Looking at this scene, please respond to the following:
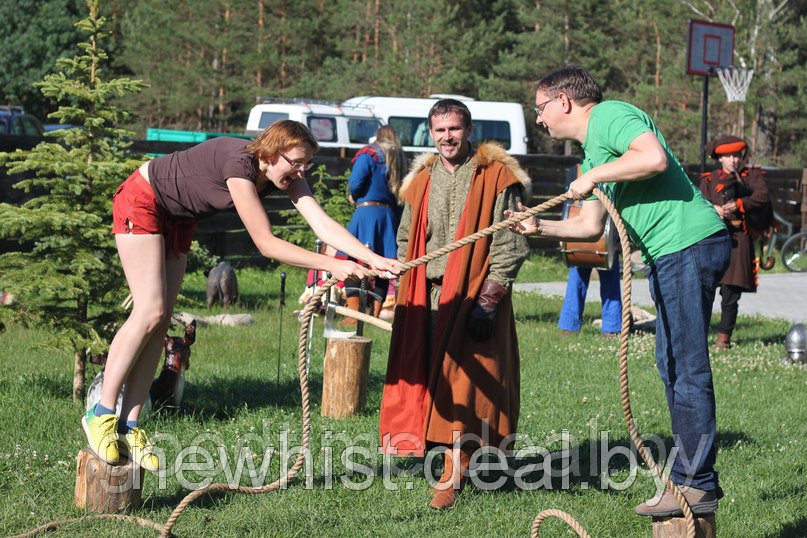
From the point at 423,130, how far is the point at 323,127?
217 cm

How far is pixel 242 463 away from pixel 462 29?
38.0 metres

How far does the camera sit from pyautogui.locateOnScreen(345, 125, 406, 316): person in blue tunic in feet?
36.0

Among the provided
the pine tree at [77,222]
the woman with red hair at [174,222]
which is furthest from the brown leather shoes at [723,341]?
the woman with red hair at [174,222]

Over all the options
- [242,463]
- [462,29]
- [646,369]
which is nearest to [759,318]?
[646,369]

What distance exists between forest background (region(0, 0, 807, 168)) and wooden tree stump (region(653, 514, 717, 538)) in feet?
106

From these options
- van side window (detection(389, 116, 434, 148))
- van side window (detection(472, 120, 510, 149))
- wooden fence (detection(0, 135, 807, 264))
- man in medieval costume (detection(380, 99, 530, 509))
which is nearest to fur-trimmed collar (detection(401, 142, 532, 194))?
man in medieval costume (detection(380, 99, 530, 509))

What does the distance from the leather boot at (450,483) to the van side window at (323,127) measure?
17451mm

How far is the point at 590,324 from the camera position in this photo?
11.9 m

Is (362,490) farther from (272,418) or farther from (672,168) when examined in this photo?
(672,168)

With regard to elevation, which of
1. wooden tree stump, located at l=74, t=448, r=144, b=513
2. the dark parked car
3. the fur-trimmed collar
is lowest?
wooden tree stump, located at l=74, t=448, r=144, b=513

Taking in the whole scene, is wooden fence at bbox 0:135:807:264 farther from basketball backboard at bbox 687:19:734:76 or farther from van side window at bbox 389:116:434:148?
van side window at bbox 389:116:434:148

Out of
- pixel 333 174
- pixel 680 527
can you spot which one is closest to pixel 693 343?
pixel 680 527

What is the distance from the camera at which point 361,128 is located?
2314cm

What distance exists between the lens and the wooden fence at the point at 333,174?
1498 cm
